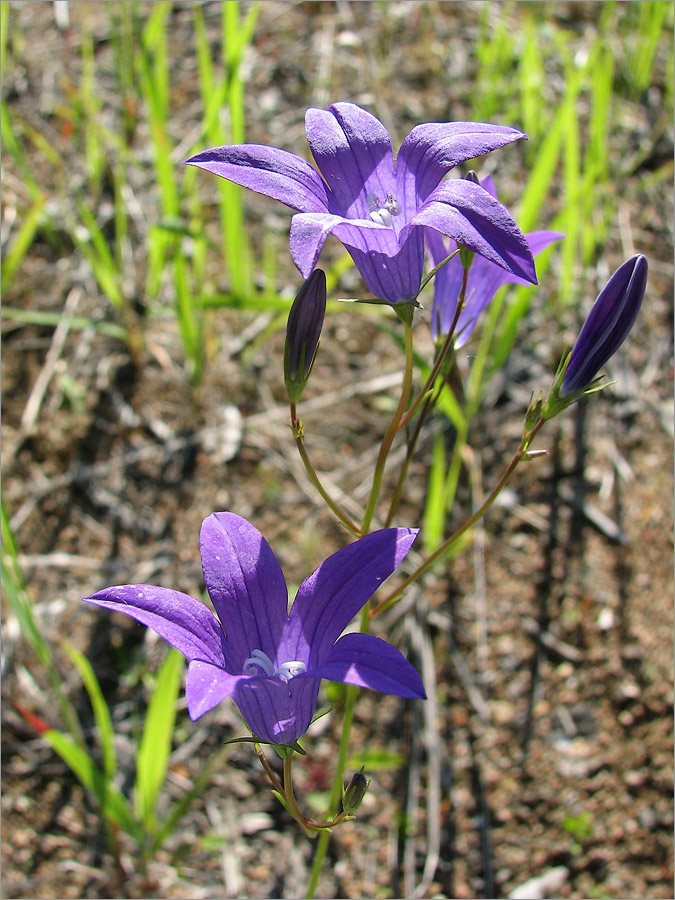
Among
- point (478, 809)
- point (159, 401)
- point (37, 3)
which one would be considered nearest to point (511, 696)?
point (478, 809)

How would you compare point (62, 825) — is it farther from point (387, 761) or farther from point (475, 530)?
point (475, 530)

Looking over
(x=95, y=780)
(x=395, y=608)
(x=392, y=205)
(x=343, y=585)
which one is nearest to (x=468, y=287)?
(x=392, y=205)

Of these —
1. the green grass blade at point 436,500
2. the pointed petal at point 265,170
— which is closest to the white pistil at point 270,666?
the pointed petal at point 265,170

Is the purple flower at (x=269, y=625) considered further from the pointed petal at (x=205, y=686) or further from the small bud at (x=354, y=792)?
the small bud at (x=354, y=792)

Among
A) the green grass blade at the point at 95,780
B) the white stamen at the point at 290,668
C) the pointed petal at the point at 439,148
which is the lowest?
the green grass blade at the point at 95,780

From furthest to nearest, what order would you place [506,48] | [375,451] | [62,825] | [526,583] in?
[506,48] < [375,451] < [526,583] < [62,825]

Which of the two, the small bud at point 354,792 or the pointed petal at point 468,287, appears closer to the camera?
the small bud at point 354,792
